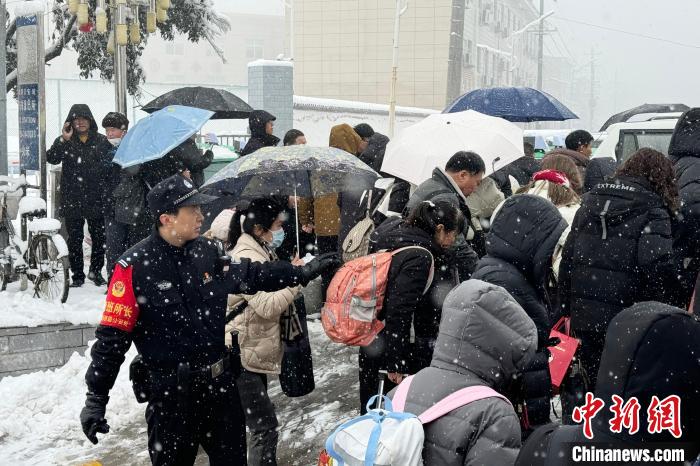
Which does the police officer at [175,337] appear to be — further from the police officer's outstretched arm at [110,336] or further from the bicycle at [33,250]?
the bicycle at [33,250]

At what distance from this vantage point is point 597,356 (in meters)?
5.09

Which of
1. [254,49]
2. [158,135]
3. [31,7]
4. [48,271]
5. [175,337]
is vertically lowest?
[48,271]

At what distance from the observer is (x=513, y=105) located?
1121 centimetres

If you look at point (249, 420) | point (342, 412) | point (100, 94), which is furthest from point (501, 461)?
point (100, 94)

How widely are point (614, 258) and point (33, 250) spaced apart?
6573 mm

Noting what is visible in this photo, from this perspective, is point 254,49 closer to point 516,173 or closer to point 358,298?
point 516,173

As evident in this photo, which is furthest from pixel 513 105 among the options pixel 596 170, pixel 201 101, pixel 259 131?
pixel 201 101

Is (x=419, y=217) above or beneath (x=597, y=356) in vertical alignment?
above

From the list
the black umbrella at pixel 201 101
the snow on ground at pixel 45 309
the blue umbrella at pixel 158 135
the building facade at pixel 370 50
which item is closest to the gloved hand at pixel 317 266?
the blue umbrella at pixel 158 135

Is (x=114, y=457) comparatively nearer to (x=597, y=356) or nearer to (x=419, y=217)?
(x=419, y=217)

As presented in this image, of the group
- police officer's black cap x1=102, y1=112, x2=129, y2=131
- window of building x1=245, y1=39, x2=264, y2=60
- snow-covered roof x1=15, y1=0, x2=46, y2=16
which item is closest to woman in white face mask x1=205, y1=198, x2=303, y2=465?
police officer's black cap x1=102, y1=112, x2=129, y2=131

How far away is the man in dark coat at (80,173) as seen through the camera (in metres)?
9.63

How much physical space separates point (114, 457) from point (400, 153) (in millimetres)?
3354

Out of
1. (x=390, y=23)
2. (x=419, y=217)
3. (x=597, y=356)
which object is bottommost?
(x=597, y=356)
